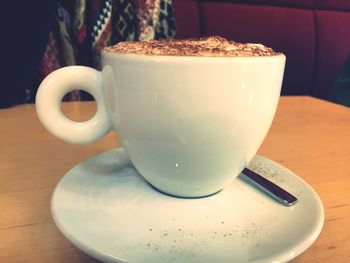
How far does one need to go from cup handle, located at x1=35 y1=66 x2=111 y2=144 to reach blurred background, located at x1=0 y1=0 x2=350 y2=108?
0.44 m

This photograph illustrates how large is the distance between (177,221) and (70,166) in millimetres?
198

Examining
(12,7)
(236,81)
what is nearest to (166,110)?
(236,81)

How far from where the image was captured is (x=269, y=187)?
0.35m

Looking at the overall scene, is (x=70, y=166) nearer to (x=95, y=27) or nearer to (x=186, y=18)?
(x=95, y=27)

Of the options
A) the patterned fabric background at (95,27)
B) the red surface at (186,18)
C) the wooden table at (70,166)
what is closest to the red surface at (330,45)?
the red surface at (186,18)

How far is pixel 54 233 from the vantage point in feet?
0.97

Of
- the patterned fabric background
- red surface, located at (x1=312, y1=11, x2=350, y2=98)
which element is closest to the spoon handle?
the patterned fabric background

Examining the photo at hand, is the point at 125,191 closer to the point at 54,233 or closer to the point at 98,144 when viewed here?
the point at 54,233

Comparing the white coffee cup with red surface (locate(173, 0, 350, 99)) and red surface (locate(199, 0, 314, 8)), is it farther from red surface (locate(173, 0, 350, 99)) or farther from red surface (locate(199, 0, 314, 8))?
red surface (locate(199, 0, 314, 8))

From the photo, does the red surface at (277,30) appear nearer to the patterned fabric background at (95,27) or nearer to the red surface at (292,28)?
the red surface at (292,28)

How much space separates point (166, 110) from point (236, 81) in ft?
0.19

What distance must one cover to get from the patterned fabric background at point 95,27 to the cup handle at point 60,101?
79 centimetres

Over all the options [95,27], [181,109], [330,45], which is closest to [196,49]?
[181,109]

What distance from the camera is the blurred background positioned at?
834 mm
